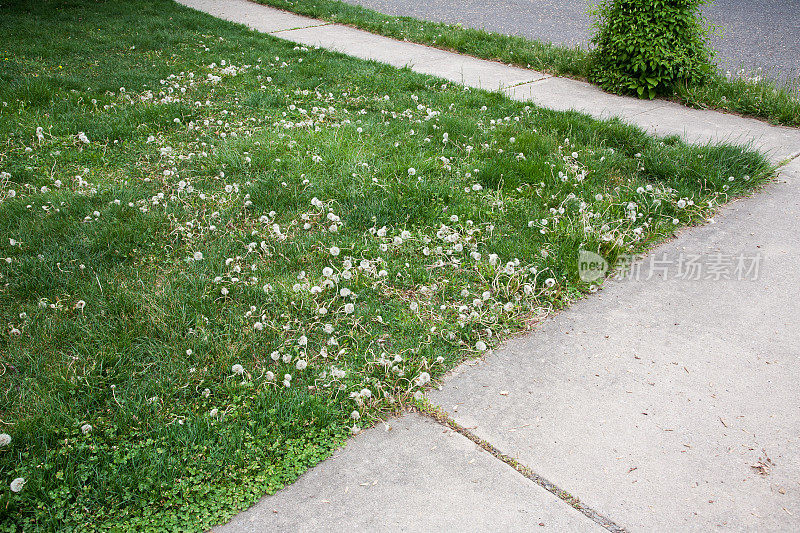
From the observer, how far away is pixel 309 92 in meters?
6.62

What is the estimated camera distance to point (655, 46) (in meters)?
6.55

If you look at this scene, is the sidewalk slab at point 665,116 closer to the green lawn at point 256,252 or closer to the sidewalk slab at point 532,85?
the sidewalk slab at point 532,85

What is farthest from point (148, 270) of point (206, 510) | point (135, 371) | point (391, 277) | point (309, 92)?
point (309, 92)

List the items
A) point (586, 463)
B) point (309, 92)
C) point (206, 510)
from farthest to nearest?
point (309, 92) → point (586, 463) → point (206, 510)

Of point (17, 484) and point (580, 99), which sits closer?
point (17, 484)

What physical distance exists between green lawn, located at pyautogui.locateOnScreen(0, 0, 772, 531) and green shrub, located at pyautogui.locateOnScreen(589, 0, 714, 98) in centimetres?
132

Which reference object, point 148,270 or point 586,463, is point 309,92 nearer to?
point 148,270

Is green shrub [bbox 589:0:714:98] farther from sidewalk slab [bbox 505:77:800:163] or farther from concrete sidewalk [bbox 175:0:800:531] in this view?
concrete sidewalk [bbox 175:0:800:531]

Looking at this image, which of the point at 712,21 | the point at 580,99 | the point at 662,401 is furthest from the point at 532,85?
the point at 712,21

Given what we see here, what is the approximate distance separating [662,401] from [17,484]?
2.72m

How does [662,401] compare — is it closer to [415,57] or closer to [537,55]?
[537,55]

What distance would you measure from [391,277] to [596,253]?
4.49ft

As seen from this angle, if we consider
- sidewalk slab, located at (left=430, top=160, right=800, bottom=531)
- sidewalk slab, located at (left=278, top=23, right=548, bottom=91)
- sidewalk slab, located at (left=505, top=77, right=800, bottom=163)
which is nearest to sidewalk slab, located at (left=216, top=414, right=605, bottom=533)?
sidewalk slab, located at (left=430, top=160, right=800, bottom=531)

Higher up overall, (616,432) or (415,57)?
(415,57)
